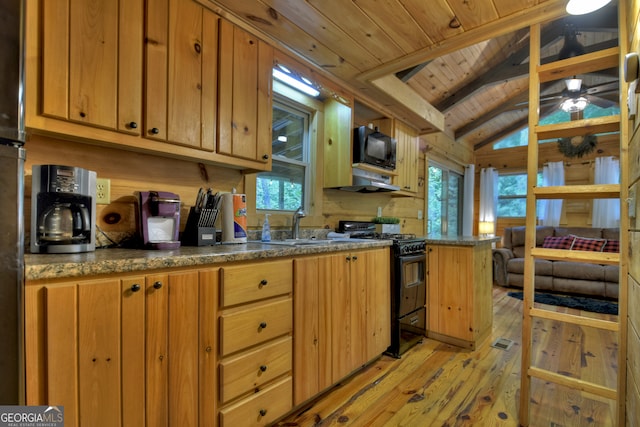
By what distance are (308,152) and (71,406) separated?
222 centimetres

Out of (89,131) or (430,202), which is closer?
(89,131)

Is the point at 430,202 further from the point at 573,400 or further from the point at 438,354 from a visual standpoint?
the point at 573,400

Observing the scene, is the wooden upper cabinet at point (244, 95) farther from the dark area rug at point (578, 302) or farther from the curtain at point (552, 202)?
the curtain at point (552, 202)

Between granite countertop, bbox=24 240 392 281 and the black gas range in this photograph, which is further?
the black gas range

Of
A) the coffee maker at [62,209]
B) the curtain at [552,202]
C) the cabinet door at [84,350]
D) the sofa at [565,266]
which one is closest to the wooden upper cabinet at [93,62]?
the coffee maker at [62,209]

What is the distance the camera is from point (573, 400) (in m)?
1.77

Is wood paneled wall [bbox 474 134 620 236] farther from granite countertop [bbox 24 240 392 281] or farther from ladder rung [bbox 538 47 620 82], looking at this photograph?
granite countertop [bbox 24 240 392 281]

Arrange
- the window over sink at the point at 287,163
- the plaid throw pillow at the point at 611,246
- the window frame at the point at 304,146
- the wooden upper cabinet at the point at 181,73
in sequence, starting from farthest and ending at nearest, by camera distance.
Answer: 1. the plaid throw pillow at the point at 611,246
2. the window frame at the point at 304,146
3. the window over sink at the point at 287,163
4. the wooden upper cabinet at the point at 181,73

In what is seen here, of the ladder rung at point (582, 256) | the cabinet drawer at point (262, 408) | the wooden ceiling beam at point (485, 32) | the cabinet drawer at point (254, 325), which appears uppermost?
the wooden ceiling beam at point (485, 32)

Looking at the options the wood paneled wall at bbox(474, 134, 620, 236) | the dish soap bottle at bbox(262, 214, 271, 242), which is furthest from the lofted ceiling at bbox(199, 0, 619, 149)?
the wood paneled wall at bbox(474, 134, 620, 236)

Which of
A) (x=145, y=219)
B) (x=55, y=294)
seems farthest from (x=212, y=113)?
(x=55, y=294)

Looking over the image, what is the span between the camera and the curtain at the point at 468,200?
5.95 m

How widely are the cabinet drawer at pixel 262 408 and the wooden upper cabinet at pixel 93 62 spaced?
1306 millimetres

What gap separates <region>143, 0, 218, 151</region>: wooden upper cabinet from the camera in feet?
4.52
